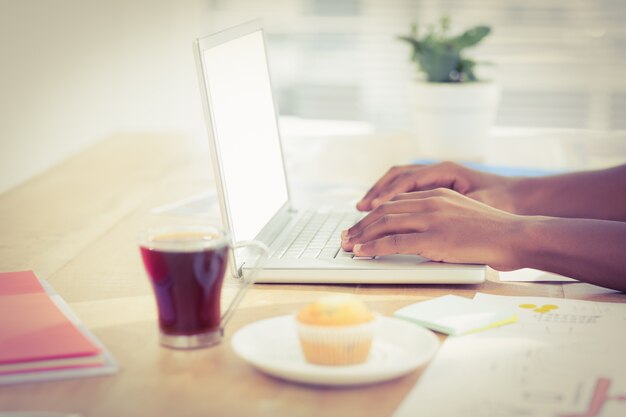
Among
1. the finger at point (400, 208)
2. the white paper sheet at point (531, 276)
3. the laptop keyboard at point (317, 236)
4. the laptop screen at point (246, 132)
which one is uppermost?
the laptop screen at point (246, 132)

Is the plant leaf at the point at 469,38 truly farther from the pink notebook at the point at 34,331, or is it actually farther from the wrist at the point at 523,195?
the pink notebook at the point at 34,331

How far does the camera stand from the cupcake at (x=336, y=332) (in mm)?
809

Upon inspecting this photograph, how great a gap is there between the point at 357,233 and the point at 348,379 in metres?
0.44

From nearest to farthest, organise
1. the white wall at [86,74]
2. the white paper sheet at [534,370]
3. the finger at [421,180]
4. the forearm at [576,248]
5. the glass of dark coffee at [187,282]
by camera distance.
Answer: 1. the white paper sheet at [534,370]
2. the glass of dark coffee at [187,282]
3. the forearm at [576,248]
4. the finger at [421,180]
5. the white wall at [86,74]

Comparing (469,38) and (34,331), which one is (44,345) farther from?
(469,38)

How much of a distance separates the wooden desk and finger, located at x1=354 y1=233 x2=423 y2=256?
46mm

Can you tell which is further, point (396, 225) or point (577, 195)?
point (577, 195)

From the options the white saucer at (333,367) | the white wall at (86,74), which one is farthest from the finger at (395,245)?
the white wall at (86,74)

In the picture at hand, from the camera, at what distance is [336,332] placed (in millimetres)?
808

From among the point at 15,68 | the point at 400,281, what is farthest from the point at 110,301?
the point at 15,68

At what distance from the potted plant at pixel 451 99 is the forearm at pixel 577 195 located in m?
0.56

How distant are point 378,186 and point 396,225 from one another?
1.13 ft

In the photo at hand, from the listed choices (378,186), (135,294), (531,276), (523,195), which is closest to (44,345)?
(135,294)

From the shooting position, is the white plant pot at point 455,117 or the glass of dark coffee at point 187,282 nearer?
the glass of dark coffee at point 187,282
